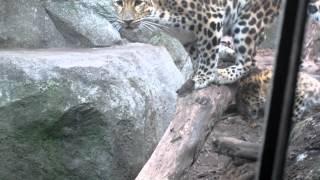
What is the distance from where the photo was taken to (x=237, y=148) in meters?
3.02

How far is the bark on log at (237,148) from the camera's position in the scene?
2906mm

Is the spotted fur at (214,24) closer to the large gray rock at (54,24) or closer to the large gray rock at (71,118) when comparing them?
the large gray rock at (71,118)

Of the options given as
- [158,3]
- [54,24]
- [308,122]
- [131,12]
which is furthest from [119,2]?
[54,24]

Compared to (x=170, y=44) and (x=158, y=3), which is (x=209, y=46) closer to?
(x=158, y=3)

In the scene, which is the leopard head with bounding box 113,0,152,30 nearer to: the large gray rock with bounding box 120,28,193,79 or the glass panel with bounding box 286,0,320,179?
the glass panel with bounding box 286,0,320,179

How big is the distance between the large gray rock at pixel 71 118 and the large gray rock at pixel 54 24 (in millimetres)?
543

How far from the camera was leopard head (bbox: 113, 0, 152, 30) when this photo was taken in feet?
→ 12.4

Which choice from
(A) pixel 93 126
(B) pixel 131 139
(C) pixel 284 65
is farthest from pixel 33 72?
(C) pixel 284 65

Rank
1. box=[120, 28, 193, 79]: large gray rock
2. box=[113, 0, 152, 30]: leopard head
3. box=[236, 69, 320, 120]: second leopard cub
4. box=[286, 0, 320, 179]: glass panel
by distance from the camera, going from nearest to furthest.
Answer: box=[286, 0, 320, 179]: glass panel < box=[113, 0, 152, 30]: leopard head < box=[236, 69, 320, 120]: second leopard cub < box=[120, 28, 193, 79]: large gray rock

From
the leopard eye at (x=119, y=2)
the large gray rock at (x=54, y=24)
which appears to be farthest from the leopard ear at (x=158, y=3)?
the large gray rock at (x=54, y=24)

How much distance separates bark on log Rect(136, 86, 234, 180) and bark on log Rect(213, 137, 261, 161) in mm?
133

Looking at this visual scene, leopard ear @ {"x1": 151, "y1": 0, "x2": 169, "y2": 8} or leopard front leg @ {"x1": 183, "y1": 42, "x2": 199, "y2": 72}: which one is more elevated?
leopard ear @ {"x1": 151, "y1": 0, "x2": 169, "y2": 8}

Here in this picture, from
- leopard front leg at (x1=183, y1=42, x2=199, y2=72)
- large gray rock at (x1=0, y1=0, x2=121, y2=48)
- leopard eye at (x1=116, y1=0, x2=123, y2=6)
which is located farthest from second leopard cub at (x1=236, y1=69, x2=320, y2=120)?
large gray rock at (x1=0, y1=0, x2=121, y2=48)

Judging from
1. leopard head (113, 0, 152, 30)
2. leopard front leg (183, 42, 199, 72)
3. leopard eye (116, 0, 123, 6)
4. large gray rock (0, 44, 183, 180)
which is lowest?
large gray rock (0, 44, 183, 180)
